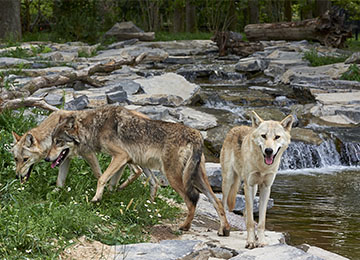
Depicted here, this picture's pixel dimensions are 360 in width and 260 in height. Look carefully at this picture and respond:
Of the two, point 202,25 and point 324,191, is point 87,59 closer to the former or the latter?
point 324,191

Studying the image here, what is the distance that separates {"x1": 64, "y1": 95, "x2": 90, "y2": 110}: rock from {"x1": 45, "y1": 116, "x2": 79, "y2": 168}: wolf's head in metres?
4.69

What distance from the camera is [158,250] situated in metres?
4.77

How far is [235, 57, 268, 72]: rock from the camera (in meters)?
19.3

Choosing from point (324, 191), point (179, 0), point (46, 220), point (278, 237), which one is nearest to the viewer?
point (46, 220)

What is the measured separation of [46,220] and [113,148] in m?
1.35

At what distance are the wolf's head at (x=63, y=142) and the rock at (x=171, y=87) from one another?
7.34m

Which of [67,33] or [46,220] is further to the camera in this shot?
[67,33]

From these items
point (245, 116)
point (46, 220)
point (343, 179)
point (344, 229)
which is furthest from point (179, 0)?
point (46, 220)

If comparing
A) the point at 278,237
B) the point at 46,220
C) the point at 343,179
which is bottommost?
the point at 343,179

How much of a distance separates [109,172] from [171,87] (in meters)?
8.55

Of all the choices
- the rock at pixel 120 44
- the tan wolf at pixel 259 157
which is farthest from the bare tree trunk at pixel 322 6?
the tan wolf at pixel 259 157

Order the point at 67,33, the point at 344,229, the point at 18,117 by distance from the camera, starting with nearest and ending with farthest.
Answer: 1. the point at 344,229
2. the point at 18,117
3. the point at 67,33

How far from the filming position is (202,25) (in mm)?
39438

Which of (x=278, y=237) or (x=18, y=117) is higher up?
(x=18, y=117)
